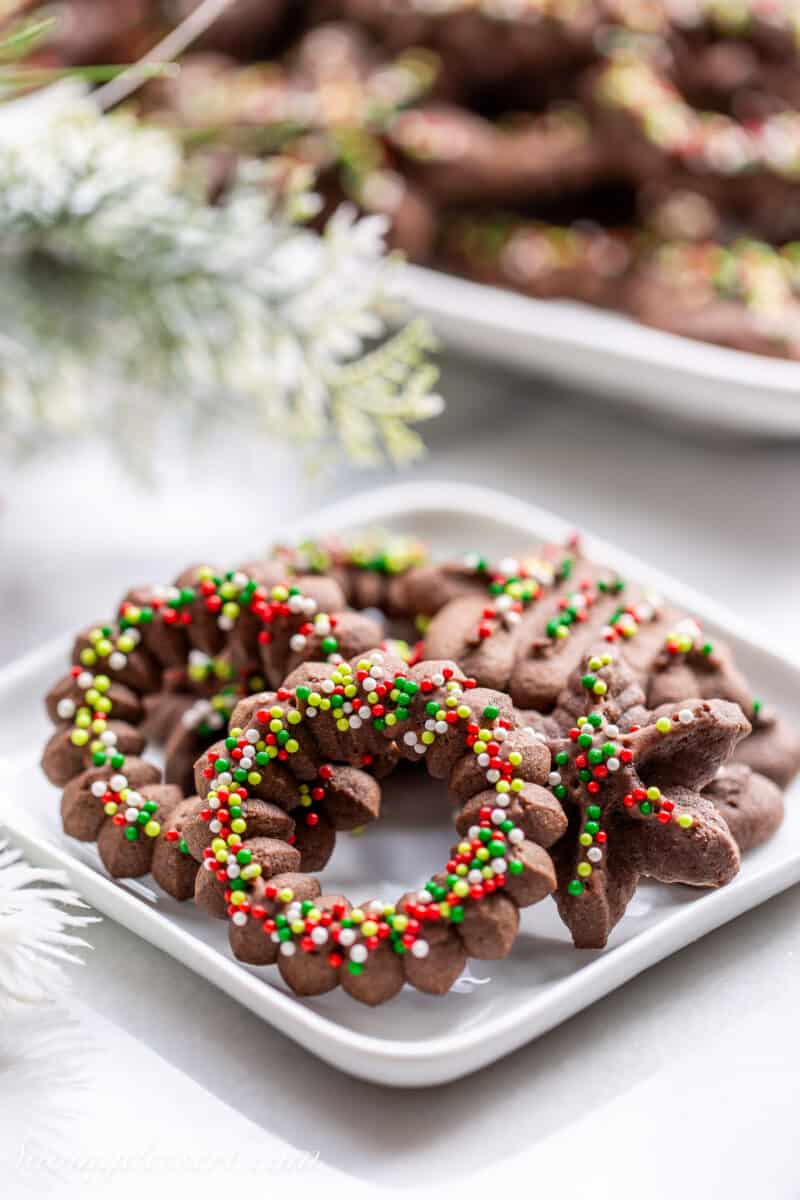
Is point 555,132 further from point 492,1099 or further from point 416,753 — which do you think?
point 492,1099

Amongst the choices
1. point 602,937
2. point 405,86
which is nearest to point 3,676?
point 602,937

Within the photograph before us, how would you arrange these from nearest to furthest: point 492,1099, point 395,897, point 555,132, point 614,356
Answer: point 492,1099 < point 395,897 < point 614,356 < point 555,132

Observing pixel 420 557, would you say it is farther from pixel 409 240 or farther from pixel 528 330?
pixel 409 240

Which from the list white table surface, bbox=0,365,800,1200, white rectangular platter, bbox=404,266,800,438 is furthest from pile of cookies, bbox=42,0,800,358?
white table surface, bbox=0,365,800,1200

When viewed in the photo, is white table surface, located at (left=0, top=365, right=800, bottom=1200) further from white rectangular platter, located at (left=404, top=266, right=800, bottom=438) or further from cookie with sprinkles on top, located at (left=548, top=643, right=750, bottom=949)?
white rectangular platter, located at (left=404, top=266, right=800, bottom=438)

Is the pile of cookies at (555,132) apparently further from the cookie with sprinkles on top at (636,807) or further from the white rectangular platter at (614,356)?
the cookie with sprinkles on top at (636,807)

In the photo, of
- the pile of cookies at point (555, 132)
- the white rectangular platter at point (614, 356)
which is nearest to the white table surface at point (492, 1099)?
the white rectangular platter at point (614, 356)

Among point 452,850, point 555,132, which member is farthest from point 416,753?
point 555,132
